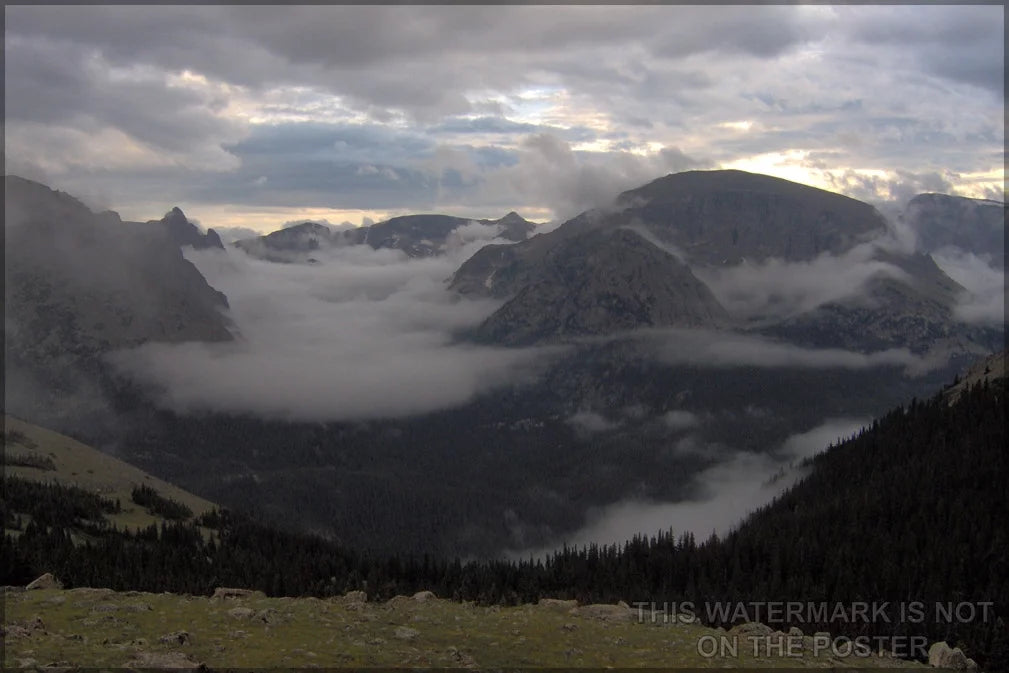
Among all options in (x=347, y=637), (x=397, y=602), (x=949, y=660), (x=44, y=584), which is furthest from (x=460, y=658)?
(x=949, y=660)

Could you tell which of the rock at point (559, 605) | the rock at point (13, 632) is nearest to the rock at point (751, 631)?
→ the rock at point (559, 605)

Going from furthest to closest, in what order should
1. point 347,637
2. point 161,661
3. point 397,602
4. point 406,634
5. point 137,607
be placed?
point 397,602, point 137,607, point 406,634, point 347,637, point 161,661

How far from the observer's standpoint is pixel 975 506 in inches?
6447

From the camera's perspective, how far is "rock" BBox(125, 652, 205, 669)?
43438 millimetres

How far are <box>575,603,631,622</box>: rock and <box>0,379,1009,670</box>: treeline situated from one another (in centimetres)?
2158

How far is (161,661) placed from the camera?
4406 cm

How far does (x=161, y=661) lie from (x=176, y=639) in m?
6.81

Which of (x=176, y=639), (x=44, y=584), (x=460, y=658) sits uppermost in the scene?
(x=176, y=639)

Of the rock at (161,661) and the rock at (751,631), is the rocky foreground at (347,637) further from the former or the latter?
the rock at (751,631)

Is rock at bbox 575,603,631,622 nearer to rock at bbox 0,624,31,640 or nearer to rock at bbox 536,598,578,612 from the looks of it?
rock at bbox 536,598,578,612

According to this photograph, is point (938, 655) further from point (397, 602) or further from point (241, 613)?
point (241, 613)

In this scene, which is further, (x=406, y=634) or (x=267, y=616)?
(x=267, y=616)

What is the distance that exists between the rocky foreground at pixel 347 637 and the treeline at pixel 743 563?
2239cm

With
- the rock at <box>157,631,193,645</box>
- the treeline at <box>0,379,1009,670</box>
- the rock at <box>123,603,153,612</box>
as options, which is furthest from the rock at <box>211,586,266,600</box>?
the rock at <box>157,631,193,645</box>
